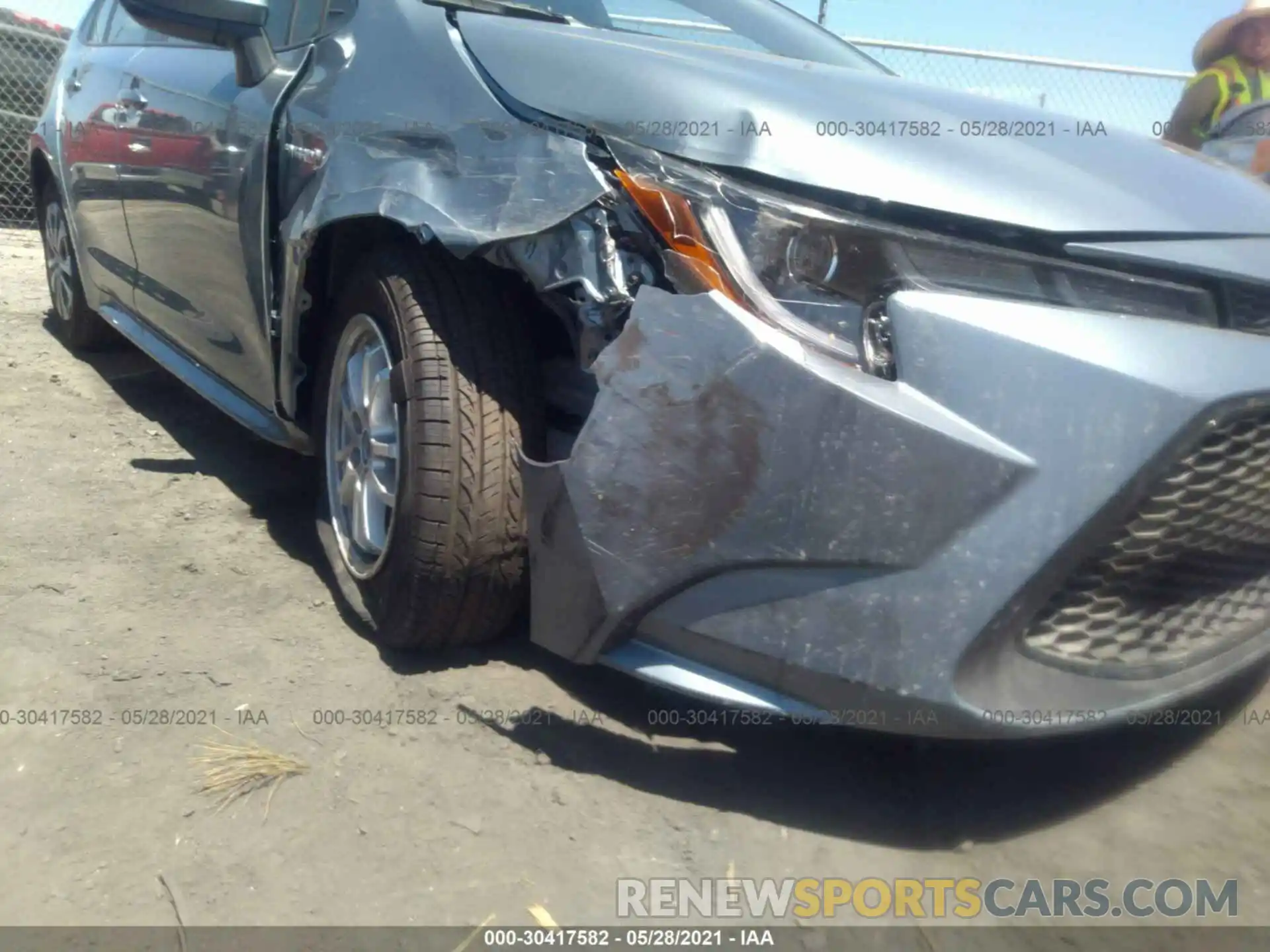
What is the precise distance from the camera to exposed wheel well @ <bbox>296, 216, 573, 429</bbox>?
2.25 metres

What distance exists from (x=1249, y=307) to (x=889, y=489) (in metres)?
0.71

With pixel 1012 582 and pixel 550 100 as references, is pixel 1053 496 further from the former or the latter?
pixel 550 100

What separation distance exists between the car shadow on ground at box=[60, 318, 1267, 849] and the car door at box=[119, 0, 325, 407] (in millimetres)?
991

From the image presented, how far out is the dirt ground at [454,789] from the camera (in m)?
1.80

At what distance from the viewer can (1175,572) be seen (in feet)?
6.04

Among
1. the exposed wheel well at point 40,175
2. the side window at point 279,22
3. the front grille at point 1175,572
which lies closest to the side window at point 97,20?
the exposed wheel well at point 40,175

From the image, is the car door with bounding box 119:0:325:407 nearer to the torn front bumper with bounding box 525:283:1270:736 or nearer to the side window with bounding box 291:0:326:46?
the side window with bounding box 291:0:326:46

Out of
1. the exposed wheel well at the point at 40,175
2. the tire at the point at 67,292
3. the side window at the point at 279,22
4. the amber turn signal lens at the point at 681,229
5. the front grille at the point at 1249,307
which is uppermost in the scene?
the side window at the point at 279,22

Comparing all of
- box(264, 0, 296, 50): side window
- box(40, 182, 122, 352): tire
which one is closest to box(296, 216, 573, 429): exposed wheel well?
box(264, 0, 296, 50): side window

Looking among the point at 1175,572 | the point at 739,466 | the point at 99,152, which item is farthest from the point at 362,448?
the point at 99,152

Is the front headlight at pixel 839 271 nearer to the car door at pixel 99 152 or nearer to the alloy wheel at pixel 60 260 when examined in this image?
the car door at pixel 99 152

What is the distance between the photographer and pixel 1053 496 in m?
1.62

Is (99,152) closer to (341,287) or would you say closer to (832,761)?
(341,287)

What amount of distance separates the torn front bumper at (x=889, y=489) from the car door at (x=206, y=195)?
1.37m
